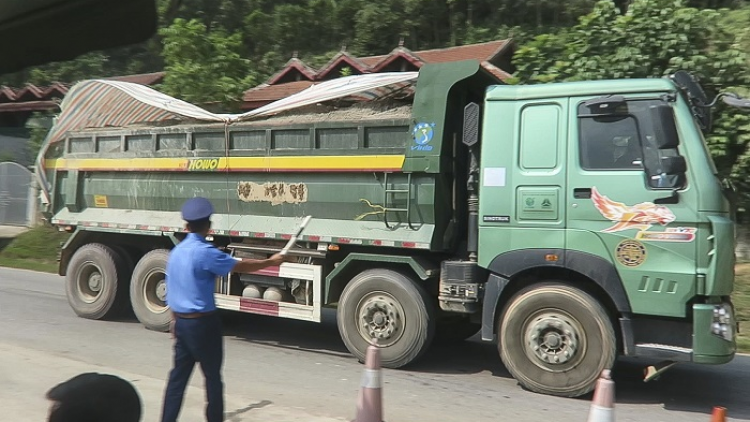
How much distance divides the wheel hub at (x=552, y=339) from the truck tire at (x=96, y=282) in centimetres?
563

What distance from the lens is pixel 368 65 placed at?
905 inches

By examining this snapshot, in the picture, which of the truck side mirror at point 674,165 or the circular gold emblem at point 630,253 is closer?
the truck side mirror at point 674,165

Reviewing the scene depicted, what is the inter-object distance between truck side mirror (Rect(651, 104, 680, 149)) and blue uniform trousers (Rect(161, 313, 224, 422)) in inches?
149

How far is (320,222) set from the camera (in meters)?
7.37

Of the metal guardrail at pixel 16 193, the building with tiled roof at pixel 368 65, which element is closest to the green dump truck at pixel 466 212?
the building with tiled roof at pixel 368 65

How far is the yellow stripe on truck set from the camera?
6988mm

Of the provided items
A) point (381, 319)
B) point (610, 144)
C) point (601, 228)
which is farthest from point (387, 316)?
point (610, 144)

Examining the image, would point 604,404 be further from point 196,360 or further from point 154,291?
point 154,291

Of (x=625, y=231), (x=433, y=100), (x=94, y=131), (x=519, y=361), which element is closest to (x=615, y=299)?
(x=625, y=231)

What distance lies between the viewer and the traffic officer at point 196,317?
14.5 feet

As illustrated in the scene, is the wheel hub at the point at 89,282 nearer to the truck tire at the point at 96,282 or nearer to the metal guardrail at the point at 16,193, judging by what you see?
the truck tire at the point at 96,282

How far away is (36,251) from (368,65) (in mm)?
11610

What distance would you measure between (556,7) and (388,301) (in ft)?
80.6

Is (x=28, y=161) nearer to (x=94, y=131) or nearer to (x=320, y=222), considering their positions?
(x=94, y=131)
